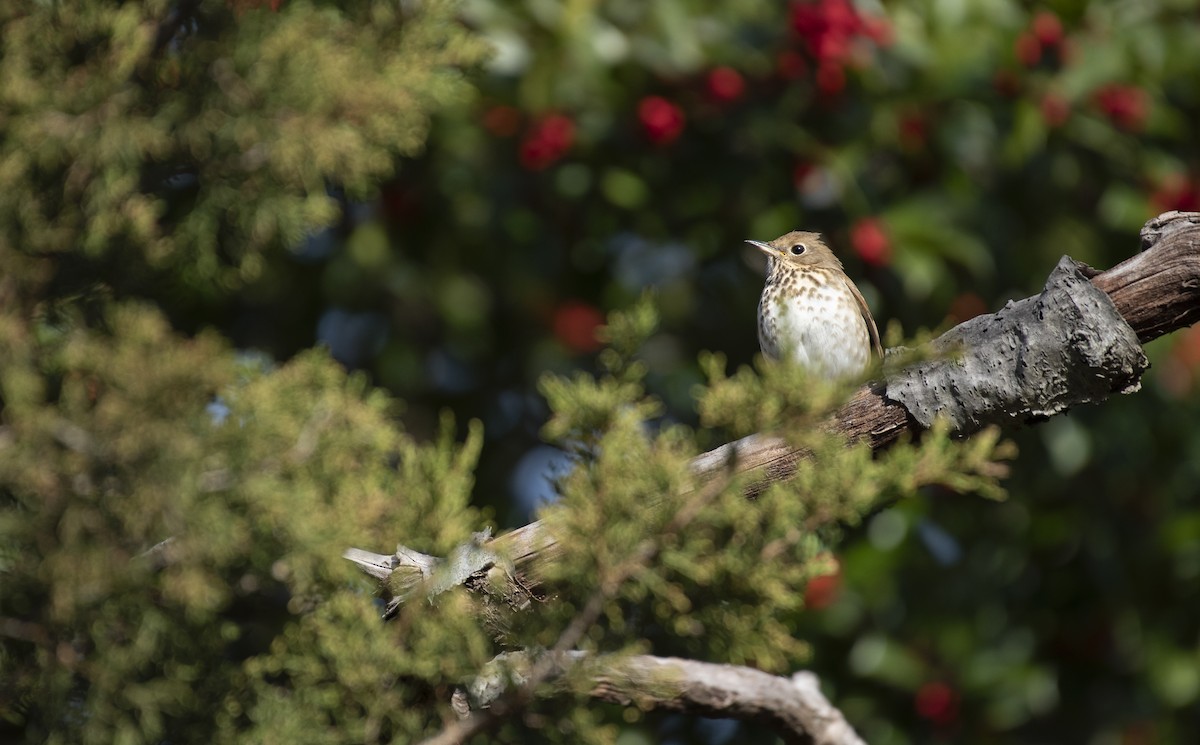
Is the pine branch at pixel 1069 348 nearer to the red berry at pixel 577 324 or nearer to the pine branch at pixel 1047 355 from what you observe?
the pine branch at pixel 1047 355

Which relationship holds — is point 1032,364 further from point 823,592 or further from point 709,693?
point 823,592

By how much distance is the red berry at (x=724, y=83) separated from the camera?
4613 millimetres

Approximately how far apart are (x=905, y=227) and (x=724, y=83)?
2.44 ft

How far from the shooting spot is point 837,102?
15.2 ft

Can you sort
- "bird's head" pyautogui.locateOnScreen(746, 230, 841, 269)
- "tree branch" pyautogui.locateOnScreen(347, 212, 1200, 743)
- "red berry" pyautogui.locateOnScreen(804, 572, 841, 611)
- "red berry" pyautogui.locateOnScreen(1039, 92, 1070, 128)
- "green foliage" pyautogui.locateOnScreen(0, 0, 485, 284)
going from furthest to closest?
"bird's head" pyautogui.locateOnScreen(746, 230, 841, 269), "red berry" pyautogui.locateOnScreen(1039, 92, 1070, 128), "red berry" pyautogui.locateOnScreen(804, 572, 841, 611), "tree branch" pyautogui.locateOnScreen(347, 212, 1200, 743), "green foliage" pyautogui.locateOnScreen(0, 0, 485, 284)

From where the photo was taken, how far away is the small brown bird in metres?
4.71

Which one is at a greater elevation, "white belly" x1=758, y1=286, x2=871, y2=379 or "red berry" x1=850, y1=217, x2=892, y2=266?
"red berry" x1=850, y1=217, x2=892, y2=266

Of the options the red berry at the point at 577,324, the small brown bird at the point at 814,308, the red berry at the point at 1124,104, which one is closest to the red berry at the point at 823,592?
the small brown bird at the point at 814,308

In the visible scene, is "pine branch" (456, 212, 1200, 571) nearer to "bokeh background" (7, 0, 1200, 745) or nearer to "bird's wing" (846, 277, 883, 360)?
"bokeh background" (7, 0, 1200, 745)

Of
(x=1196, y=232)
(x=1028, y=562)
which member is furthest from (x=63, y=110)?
(x=1028, y=562)

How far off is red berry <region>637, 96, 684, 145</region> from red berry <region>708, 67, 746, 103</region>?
0.46ft

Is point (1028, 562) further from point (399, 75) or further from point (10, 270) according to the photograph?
point (10, 270)

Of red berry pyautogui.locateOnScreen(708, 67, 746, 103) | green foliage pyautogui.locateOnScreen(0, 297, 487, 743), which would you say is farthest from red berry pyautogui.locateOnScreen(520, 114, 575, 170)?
green foliage pyautogui.locateOnScreen(0, 297, 487, 743)

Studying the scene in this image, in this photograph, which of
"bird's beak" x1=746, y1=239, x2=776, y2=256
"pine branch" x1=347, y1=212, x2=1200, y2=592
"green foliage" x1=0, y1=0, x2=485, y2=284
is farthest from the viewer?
"bird's beak" x1=746, y1=239, x2=776, y2=256
